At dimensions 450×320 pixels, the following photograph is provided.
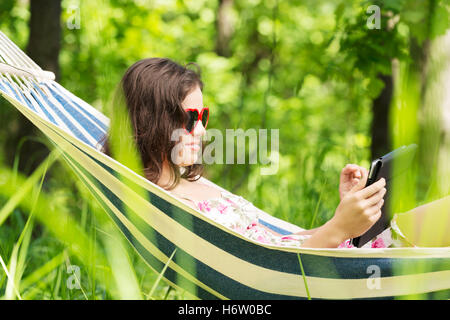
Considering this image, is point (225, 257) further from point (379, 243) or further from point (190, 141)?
point (379, 243)

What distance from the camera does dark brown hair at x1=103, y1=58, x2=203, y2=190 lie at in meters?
1.56

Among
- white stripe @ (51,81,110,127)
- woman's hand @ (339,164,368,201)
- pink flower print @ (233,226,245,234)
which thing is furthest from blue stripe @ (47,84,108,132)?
woman's hand @ (339,164,368,201)

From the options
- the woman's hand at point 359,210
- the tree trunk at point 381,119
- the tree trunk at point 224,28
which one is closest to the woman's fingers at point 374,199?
the woman's hand at point 359,210

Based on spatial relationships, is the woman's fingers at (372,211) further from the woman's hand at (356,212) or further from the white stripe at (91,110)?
the white stripe at (91,110)

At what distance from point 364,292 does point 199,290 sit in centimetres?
48

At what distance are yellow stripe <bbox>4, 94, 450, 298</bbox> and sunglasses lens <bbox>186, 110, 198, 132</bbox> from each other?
320mm

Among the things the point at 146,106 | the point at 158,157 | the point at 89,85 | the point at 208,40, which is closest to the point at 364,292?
the point at 158,157

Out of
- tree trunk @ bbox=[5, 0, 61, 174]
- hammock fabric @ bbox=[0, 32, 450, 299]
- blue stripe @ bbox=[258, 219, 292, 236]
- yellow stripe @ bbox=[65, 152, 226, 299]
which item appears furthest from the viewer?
tree trunk @ bbox=[5, 0, 61, 174]

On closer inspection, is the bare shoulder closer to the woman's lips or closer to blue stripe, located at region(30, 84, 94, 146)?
the woman's lips

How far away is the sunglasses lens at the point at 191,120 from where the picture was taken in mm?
1561

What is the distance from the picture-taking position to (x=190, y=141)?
1575 millimetres

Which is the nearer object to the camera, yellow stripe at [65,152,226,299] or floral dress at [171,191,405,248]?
yellow stripe at [65,152,226,299]

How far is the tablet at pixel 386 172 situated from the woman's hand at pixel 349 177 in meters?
0.19

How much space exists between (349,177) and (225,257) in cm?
61
